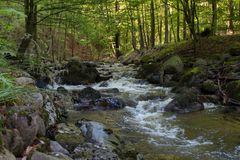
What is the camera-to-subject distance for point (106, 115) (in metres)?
10.3

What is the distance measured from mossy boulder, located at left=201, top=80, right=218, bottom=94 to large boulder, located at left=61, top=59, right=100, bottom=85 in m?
6.24

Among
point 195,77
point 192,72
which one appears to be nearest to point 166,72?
point 192,72

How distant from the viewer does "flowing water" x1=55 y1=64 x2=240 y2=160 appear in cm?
696

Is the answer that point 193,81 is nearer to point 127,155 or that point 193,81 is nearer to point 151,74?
point 151,74

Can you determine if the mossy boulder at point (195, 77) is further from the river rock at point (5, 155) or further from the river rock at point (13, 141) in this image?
the river rock at point (5, 155)

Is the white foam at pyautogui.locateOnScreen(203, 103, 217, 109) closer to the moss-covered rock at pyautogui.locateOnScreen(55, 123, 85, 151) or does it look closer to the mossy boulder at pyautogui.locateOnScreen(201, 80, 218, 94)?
the mossy boulder at pyautogui.locateOnScreen(201, 80, 218, 94)

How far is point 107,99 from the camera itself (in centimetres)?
1164

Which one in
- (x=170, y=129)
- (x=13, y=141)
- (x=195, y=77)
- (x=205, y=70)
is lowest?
(x=170, y=129)

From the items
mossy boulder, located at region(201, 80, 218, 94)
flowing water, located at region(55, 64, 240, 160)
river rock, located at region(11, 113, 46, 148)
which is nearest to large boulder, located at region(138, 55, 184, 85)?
mossy boulder, located at region(201, 80, 218, 94)

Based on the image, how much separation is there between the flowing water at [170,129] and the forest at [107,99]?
2 centimetres

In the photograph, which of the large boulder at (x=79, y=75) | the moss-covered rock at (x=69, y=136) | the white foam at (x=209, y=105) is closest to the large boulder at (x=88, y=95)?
the white foam at (x=209, y=105)

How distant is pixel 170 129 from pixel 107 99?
134 inches

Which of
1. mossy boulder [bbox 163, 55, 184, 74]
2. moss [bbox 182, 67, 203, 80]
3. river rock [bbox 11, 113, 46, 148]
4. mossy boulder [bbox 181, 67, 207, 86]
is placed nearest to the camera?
river rock [bbox 11, 113, 46, 148]

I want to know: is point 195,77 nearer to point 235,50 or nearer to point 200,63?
point 200,63
